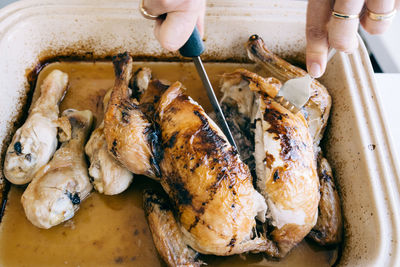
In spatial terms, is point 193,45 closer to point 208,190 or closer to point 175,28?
point 175,28

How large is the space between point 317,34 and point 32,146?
4.27 ft

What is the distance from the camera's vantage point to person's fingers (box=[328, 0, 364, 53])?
3.41ft

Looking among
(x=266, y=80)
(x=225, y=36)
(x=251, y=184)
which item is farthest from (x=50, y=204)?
(x=225, y=36)

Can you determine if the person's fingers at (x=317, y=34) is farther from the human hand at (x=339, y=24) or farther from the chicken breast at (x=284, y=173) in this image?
the chicken breast at (x=284, y=173)

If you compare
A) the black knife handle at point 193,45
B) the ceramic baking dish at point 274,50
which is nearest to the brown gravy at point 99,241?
the ceramic baking dish at point 274,50

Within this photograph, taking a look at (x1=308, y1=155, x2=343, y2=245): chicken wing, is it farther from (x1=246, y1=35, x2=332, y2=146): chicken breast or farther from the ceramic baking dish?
(x1=246, y1=35, x2=332, y2=146): chicken breast

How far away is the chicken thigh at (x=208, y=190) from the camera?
1.27m

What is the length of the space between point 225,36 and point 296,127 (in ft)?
2.57

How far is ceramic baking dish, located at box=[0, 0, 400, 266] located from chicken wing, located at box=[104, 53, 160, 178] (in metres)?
0.54

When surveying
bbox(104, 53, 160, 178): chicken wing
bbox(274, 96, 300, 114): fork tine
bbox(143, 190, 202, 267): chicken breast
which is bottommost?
bbox(143, 190, 202, 267): chicken breast

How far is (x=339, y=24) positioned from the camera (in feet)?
3.55

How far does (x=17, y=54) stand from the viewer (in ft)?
5.77

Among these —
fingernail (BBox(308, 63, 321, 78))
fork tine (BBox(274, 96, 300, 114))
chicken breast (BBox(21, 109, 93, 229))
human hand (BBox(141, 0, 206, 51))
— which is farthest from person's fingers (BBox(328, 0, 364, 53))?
chicken breast (BBox(21, 109, 93, 229))

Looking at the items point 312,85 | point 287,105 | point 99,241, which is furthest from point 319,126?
point 99,241
